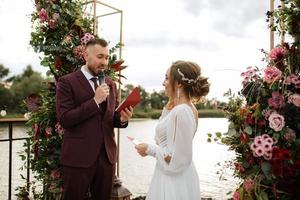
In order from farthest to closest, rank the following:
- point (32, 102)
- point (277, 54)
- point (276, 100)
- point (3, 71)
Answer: point (3, 71), point (32, 102), point (277, 54), point (276, 100)

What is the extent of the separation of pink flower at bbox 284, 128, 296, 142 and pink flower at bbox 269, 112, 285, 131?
0.15 ft

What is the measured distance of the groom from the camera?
2.21 metres

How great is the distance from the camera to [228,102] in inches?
72.7

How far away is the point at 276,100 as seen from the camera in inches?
65.6

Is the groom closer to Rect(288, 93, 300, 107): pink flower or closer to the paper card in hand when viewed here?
the paper card in hand

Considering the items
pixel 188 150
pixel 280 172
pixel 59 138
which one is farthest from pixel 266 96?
pixel 59 138

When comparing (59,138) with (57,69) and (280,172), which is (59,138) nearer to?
(57,69)

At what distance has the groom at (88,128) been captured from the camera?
221 cm

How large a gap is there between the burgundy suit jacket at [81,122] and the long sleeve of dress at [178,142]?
0.48 m

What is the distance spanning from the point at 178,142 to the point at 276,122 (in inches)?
20.1

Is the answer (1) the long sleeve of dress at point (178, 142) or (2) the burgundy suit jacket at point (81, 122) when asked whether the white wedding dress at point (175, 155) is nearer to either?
(1) the long sleeve of dress at point (178, 142)

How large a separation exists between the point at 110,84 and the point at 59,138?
2.25ft

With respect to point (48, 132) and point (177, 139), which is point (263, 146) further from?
point (48, 132)

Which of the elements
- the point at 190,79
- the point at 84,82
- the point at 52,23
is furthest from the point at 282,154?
the point at 52,23
